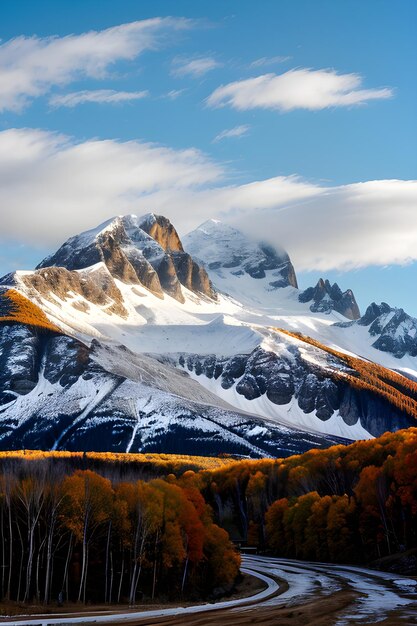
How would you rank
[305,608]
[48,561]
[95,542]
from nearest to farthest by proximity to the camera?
[305,608]
[48,561]
[95,542]

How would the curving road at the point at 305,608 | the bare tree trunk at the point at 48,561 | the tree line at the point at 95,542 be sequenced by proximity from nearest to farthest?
the curving road at the point at 305,608
the bare tree trunk at the point at 48,561
the tree line at the point at 95,542

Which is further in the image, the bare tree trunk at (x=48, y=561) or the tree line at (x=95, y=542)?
the tree line at (x=95, y=542)

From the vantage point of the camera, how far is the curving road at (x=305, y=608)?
95.1 meters

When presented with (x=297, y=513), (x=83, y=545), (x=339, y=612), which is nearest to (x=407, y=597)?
(x=339, y=612)

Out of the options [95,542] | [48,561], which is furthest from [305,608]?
[95,542]

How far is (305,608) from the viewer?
105 m

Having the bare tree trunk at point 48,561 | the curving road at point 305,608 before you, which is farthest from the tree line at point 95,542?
the curving road at point 305,608

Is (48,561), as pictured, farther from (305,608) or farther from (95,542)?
(305,608)

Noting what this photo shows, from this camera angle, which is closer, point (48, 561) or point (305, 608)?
point (305, 608)

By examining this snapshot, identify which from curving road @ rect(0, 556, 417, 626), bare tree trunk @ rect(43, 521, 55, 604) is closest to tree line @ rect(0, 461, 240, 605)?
bare tree trunk @ rect(43, 521, 55, 604)

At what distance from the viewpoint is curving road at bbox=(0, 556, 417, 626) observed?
3743 inches

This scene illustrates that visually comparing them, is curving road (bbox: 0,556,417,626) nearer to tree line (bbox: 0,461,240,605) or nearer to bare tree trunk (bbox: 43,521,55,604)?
bare tree trunk (bbox: 43,521,55,604)

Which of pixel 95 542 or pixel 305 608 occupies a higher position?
pixel 95 542

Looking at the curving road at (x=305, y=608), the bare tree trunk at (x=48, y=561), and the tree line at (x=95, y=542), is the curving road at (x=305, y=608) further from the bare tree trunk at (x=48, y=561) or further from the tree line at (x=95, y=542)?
the tree line at (x=95, y=542)
